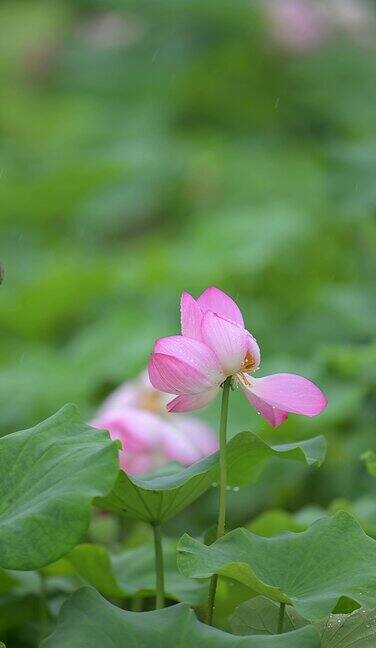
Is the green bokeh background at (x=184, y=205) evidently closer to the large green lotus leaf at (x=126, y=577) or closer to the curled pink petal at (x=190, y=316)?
the large green lotus leaf at (x=126, y=577)

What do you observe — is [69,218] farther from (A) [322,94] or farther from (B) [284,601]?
(B) [284,601]

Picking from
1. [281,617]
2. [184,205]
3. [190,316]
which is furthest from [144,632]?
[184,205]

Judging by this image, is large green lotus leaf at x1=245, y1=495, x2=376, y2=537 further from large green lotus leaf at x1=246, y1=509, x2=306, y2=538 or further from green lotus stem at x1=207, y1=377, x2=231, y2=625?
green lotus stem at x1=207, y1=377, x2=231, y2=625

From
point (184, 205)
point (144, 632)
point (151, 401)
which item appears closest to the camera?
point (144, 632)

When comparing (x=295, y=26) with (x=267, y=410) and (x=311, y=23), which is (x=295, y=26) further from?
(x=267, y=410)

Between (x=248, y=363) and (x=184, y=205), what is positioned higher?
(x=248, y=363)

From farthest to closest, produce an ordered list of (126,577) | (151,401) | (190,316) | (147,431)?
(151,401) < (147,431) < (126,577) < (190,316)

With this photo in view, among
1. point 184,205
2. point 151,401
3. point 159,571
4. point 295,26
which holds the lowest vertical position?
point 184,205

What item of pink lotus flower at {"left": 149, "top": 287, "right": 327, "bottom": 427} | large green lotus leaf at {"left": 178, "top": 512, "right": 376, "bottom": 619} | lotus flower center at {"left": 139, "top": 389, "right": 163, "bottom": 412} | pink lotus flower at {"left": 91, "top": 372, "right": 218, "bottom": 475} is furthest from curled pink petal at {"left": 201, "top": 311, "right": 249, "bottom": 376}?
lotus flower center at {"left": 139, "top": 389, "right": 163, "bottom": 412}
